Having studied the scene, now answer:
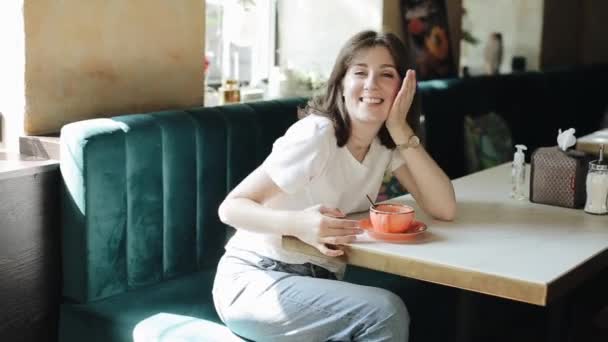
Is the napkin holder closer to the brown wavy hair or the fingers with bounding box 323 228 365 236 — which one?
the brown wavy hair

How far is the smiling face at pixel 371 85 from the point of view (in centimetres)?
230

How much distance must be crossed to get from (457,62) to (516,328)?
6.87 ft

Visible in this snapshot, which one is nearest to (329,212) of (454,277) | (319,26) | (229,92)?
(454,277)

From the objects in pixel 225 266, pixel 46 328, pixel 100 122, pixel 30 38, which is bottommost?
pixel 46 328

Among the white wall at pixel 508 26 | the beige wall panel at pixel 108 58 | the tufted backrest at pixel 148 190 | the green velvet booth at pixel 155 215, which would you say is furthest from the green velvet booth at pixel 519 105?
the tufted backrest at pixel 148 190

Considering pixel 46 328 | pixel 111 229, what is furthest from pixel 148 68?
pixel 46 328

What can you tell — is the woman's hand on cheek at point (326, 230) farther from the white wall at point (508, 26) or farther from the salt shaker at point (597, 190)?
the white wall at point (508, 26)

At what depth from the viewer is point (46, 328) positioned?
2.55m

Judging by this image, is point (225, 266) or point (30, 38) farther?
point (30, 38)

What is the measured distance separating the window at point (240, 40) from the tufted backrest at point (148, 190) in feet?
3.05

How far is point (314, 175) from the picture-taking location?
2207mm

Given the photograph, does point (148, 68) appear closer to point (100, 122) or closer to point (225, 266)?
point (100, 122)

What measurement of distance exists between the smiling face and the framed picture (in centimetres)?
216

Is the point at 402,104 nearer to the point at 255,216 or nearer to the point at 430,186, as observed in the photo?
the point at 430,186
